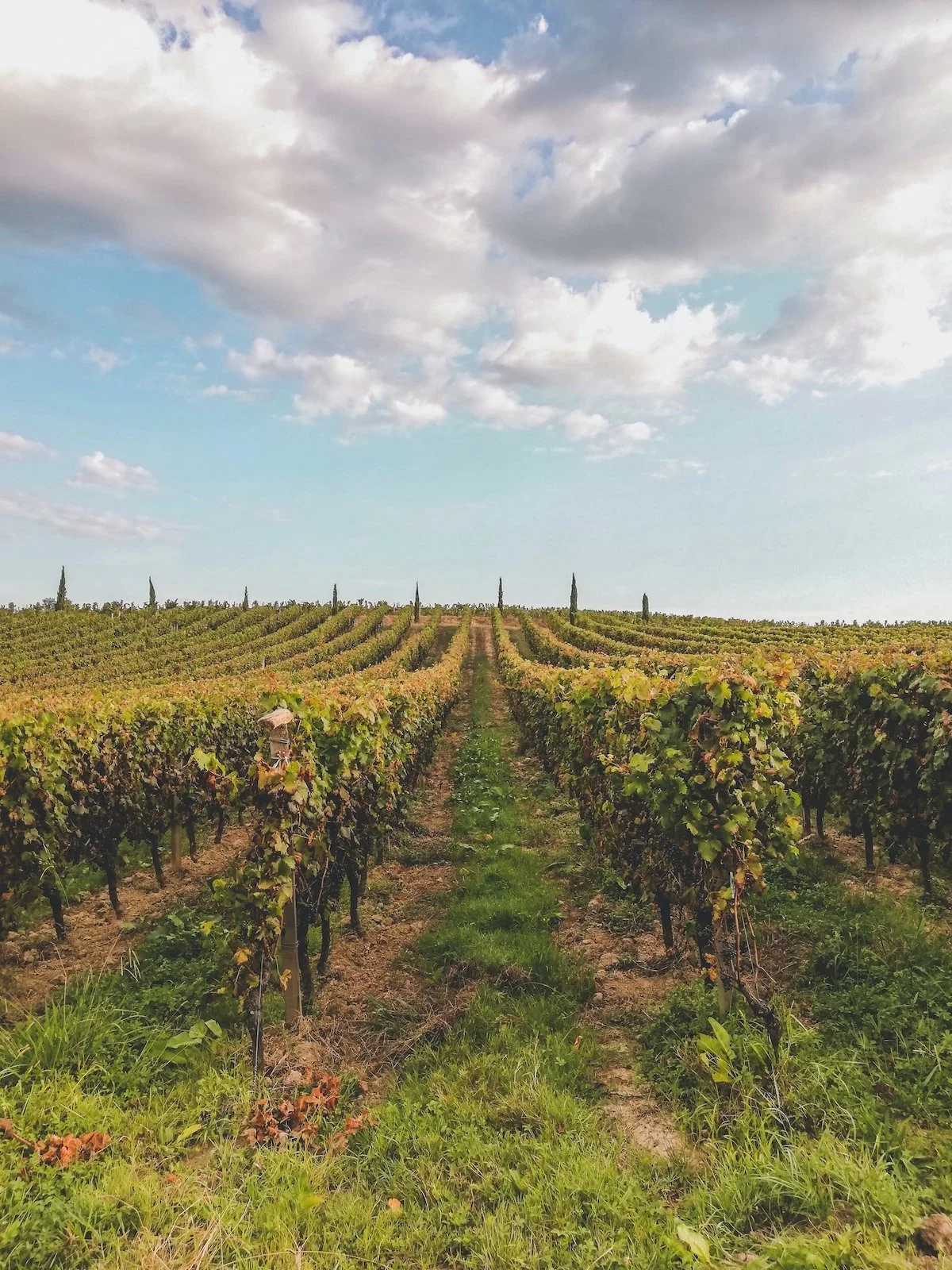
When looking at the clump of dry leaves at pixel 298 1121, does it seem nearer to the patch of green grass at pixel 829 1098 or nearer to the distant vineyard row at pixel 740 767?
the patch of green grass at pixel 829 1098

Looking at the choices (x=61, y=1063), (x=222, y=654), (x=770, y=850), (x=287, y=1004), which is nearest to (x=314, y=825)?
(x=287, y=1004)

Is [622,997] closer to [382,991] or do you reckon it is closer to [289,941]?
[382,991]

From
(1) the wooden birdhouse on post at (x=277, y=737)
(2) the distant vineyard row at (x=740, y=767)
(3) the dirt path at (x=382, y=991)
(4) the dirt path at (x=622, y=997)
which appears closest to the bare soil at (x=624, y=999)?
(4) the dirt path at (x=622, y=997)

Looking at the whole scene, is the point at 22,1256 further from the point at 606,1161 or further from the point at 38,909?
the point at 38,909

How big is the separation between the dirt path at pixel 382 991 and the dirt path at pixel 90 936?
80.3 inches

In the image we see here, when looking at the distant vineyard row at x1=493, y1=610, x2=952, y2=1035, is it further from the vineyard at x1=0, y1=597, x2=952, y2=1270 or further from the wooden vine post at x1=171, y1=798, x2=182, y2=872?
the wooden vine post at x1=171, y1=798, x2=182, y2=872

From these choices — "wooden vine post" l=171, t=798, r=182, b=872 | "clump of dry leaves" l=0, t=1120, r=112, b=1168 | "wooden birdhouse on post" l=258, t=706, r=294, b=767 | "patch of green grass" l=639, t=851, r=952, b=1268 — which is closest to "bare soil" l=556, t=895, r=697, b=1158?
"patch of green grass" l=639, t=851, r=952, b=1268

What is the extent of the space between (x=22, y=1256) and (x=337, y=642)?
1910 inches

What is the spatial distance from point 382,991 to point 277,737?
2731 mm

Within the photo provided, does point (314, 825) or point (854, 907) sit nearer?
point (314, 825)

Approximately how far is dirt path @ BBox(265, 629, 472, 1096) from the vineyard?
0.12 ft

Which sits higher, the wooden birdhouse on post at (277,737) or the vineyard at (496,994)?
the wooden birdhouse on post at (277,737)

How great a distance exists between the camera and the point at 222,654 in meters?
48.0

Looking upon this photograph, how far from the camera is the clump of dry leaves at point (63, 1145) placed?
3.98 meters
